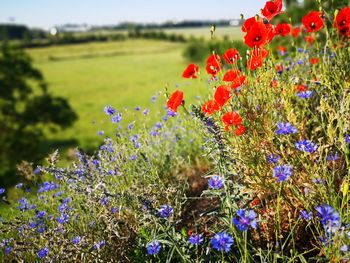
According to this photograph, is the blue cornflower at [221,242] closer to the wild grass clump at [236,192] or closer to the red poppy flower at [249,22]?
the wild grass clump at [236,192]

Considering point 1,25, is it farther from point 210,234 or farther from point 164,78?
point 210,234

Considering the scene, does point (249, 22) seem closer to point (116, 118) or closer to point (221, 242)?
point (116, 118)

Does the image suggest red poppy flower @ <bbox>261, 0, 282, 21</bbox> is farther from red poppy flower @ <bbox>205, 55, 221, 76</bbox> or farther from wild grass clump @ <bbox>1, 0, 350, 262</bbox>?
red poppy flower @ <bbox>205, 55, 221, 76</bbox>

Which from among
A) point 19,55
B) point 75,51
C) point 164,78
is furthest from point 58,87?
point 75,51

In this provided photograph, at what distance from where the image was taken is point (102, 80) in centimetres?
3853

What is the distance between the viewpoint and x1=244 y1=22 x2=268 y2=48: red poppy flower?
8.14 ft

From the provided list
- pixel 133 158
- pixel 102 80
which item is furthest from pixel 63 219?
pixel 102 80

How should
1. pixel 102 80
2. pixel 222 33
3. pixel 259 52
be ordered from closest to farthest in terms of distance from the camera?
pixel 259 52 < pixel 102 80 < pixel 222 33

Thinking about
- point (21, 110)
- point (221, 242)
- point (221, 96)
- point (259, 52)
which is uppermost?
Result: point (259, 52)

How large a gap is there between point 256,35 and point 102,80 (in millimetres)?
37235

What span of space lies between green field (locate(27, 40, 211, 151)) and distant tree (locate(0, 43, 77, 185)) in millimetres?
2161

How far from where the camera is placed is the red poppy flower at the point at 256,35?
2480 millimetres

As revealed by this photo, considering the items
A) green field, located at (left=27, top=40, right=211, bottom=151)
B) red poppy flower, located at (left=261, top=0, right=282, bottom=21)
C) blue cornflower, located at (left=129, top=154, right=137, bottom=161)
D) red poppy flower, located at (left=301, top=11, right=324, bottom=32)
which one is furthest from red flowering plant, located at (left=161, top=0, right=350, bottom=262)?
green field, located at (left=27, top=40, right=211, bottom=151)

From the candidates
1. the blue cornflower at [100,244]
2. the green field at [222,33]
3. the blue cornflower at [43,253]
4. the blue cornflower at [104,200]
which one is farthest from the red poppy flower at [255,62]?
the blue cornflower at [43,253]
